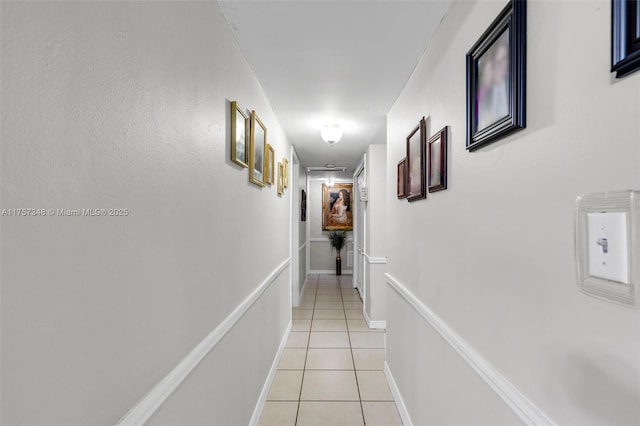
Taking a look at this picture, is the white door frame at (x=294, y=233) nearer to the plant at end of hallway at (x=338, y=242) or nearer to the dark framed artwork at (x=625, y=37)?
the plant at end of hallway at (x=338, y=242)

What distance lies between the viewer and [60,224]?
597 mm

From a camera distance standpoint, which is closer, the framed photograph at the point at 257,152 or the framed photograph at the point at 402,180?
the framed photograph at the point at 257,152

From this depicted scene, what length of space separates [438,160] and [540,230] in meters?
0.78

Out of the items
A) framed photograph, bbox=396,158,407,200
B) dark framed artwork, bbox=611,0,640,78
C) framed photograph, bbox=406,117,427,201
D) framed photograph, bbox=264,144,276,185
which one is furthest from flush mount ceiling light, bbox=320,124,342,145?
dark framed artwork, bbox=611,0,640,78

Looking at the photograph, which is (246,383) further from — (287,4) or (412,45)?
(412,45)

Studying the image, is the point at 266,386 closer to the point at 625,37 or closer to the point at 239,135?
the point at 239,135

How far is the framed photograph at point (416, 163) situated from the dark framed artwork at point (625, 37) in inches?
47.4

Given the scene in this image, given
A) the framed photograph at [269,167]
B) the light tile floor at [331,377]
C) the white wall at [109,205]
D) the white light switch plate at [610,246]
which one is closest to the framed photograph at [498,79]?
the white light switch plate at [610,246]

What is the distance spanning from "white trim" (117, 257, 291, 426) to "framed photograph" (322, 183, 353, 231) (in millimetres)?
6259

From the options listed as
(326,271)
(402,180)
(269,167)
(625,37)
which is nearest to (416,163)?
(402,180)

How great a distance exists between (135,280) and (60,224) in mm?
262

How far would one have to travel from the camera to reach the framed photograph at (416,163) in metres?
1.79

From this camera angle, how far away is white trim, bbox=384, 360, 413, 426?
6.79ft

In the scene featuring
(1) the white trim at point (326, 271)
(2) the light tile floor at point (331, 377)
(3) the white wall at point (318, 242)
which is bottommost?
(2) the light tile floor at point (331, 377)
